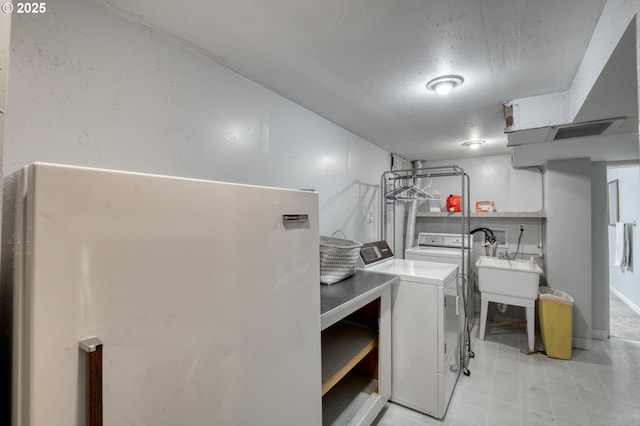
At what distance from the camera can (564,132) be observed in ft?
6.88

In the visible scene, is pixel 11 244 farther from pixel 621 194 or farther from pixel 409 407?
pixel 621 194

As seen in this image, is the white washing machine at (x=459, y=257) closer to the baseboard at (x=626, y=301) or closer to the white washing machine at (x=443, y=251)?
the white washing machine at (x=443, y=251)

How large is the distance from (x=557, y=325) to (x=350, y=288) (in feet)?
8.12

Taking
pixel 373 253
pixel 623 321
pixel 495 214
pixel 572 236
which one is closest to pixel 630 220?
pixel 623 321

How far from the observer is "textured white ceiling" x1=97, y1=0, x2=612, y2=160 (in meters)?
1.10

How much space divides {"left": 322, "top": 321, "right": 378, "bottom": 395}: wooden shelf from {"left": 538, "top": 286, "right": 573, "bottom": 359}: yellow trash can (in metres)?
2.05

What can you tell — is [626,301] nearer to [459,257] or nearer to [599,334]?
[599,334]

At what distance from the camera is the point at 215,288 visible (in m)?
0.77

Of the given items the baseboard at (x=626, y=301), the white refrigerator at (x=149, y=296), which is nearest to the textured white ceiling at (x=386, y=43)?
the white refrigerator at (x=149, y=296)

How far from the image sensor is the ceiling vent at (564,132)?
184 cm

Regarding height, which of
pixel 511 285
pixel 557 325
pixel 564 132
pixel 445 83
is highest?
pixel 445 83

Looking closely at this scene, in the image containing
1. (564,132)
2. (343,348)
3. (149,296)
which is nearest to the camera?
(149,296)

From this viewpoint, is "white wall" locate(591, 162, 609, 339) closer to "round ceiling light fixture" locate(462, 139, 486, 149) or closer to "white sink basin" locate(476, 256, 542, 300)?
"white sink basin" locate(476, 256, 542, 300)

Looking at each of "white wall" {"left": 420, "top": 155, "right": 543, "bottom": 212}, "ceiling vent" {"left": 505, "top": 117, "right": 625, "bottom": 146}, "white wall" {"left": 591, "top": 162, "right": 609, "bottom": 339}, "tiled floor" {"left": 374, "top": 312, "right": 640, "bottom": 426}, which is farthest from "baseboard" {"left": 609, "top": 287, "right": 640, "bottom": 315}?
"ceiling vent" {"left": 505, "top": 117, "right": 625, "bottom": 146}
